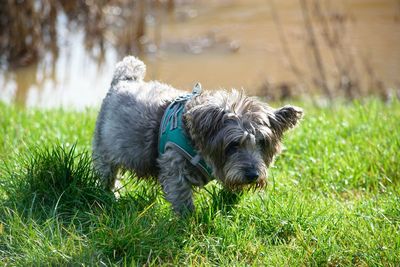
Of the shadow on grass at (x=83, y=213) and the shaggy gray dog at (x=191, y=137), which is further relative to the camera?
the shaggy gray dog at (x=191, y=137)

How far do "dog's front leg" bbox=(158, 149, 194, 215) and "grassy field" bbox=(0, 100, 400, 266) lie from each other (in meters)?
0.11

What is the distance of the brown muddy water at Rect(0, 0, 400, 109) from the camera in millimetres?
10672

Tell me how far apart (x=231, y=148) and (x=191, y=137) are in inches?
13.2

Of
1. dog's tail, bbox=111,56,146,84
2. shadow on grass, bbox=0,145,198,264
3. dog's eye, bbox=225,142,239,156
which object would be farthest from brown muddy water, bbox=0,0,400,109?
dog's eye, bbox=225,142,239,156

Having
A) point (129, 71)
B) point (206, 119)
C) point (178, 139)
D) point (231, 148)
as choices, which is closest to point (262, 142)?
point (231, 148)

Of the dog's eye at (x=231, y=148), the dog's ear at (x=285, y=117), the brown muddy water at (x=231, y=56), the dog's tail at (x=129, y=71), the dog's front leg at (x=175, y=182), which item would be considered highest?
the dog's tail at (x=129, y=71)

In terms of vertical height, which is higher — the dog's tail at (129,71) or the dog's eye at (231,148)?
the dog's tail at (129,71)

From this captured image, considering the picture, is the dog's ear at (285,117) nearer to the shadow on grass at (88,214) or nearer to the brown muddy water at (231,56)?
the shadow on grass at (88,214)

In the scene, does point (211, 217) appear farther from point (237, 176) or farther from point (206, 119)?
point (206, 119)

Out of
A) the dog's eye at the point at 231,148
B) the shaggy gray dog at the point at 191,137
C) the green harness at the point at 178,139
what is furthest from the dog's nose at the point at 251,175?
the green harness at the point at 178,139

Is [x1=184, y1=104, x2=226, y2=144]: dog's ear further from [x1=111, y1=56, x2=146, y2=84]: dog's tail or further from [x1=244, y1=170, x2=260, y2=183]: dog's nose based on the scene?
[x1=111, y1=56, x2=146, y2=84]: dog's tail

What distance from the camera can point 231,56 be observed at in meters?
12.1

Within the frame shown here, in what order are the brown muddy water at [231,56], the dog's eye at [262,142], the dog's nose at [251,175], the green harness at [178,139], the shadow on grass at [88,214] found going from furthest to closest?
the brown muddy water at [231,56] → the green harness at [178,139] → the dog's eye at [262,142] → the dog's nose at [251,175] → the shadow on grass at [88,214]

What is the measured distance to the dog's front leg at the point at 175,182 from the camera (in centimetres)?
495
